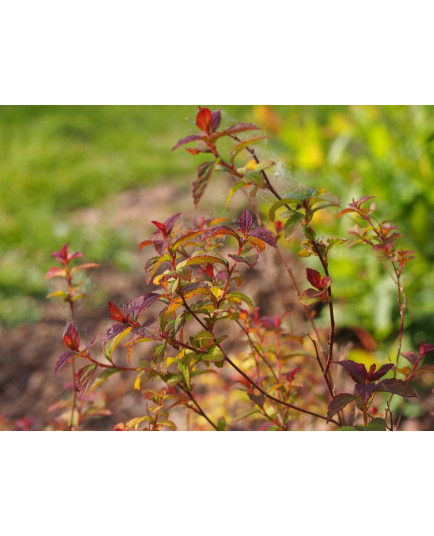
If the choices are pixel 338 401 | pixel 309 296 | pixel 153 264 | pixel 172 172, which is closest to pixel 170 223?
pixel 153 264

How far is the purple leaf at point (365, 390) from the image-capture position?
107 cm

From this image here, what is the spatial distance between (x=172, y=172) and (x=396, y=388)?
11.2 feet

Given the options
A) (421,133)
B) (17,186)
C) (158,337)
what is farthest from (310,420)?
(17,186)

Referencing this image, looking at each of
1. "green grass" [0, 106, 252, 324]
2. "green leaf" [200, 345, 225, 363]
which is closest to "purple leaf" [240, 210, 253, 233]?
"green leaf" [200, 345, 225, 363]

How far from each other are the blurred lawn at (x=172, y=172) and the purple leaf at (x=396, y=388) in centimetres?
48

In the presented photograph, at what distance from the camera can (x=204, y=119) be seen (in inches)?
41.9

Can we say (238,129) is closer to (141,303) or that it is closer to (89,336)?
(141,303)

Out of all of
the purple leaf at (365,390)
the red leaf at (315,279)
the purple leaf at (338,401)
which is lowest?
the purple leaf at (338,401)

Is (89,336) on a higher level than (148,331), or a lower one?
higher

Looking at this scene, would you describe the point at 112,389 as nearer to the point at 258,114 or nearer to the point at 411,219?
the point at 411,219

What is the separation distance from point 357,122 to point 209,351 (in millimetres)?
2585

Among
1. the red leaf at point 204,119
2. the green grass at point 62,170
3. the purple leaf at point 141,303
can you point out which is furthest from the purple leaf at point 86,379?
the green grass at point 62,170

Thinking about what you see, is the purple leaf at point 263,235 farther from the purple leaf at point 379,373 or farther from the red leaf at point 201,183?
the purple leaf at point 379,373

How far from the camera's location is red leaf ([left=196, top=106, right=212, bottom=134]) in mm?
1054
